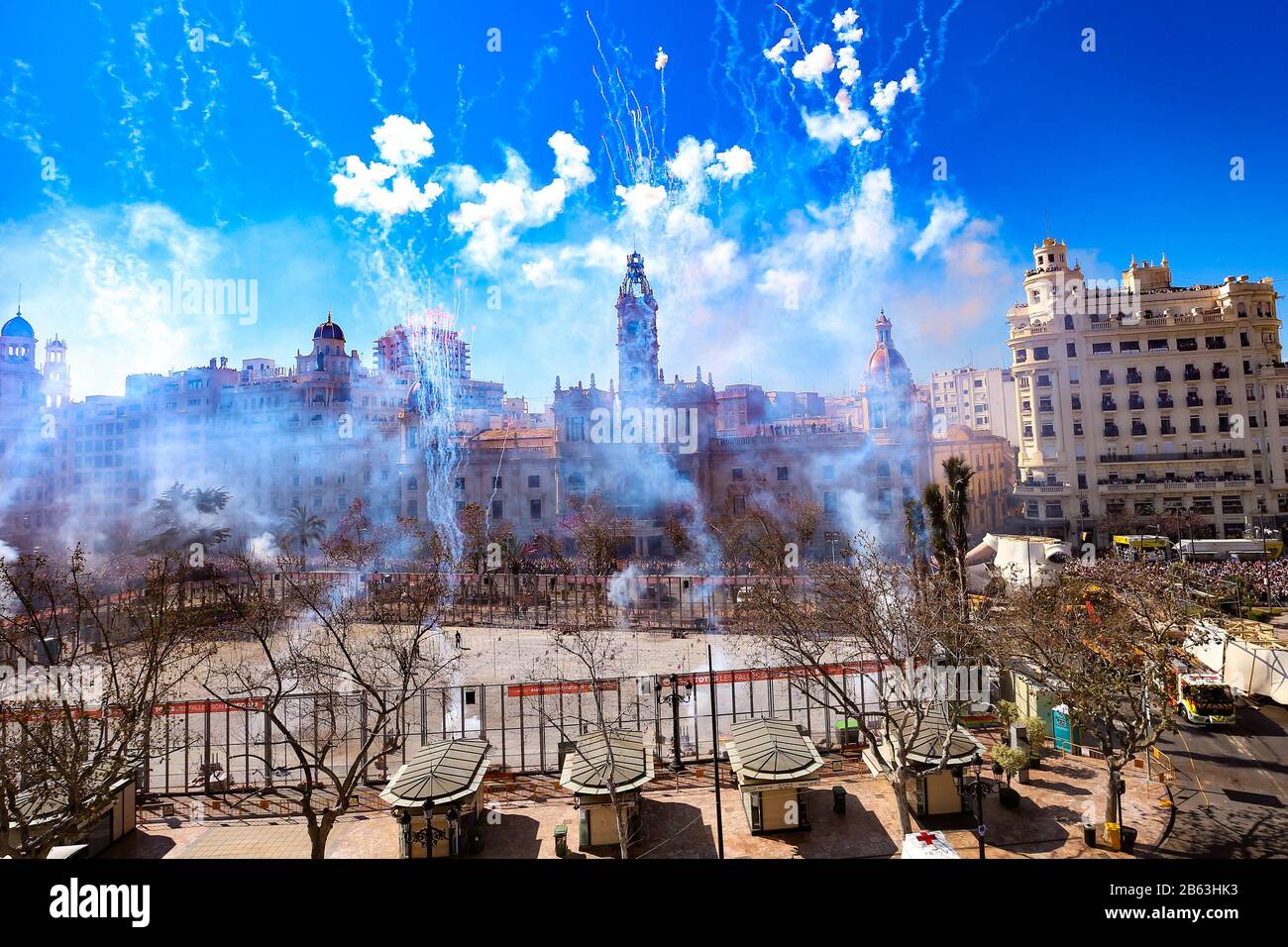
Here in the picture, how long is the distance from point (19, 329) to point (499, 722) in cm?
4287

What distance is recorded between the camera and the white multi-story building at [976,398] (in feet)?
263

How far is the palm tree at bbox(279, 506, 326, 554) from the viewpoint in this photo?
173ft

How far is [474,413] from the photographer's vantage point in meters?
81.2

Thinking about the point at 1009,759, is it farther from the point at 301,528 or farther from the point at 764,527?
the point at 301,528

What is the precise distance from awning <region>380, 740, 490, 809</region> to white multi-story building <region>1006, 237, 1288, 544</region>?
139 ft

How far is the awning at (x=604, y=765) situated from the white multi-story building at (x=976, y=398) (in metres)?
73.4

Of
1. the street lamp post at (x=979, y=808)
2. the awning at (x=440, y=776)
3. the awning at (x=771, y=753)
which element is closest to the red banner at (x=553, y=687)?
the awning at (x=440, y=776)

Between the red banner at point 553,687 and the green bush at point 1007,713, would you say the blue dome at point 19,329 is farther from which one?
the green bush at point 1007,713

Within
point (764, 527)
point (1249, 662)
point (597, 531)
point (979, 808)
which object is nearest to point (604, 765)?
point (979, 808)

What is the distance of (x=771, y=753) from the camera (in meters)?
14.1

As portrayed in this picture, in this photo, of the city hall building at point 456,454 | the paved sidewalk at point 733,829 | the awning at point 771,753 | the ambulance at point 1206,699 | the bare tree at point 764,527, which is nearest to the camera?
the paved sidewalk at point 733,829
